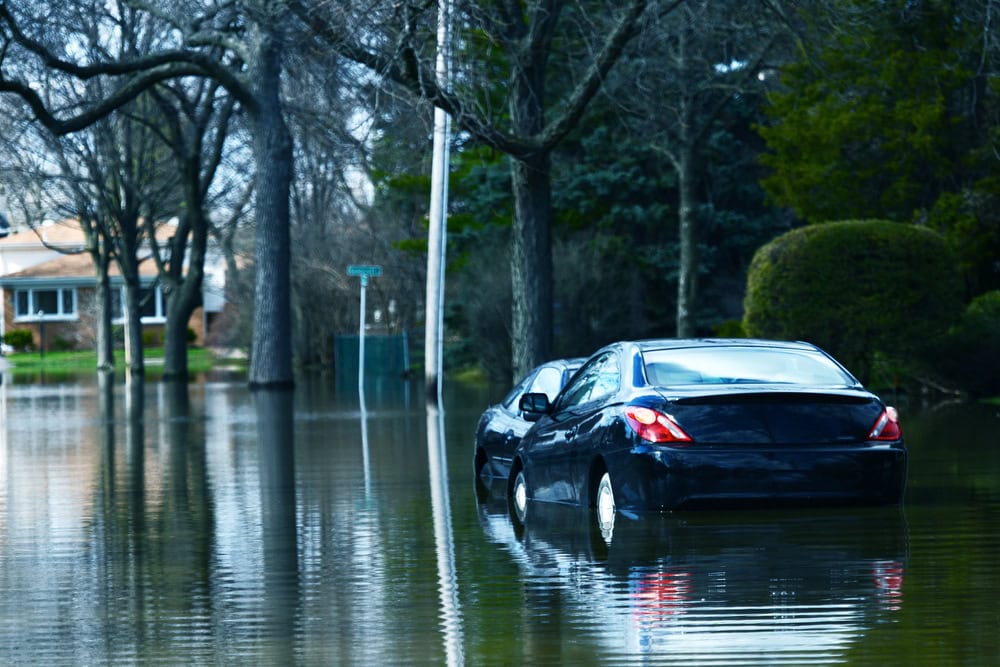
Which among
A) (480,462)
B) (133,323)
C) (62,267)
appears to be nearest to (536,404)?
(480,462)

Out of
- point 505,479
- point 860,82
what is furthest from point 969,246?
point 505,479

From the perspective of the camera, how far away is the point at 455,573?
1005 cm

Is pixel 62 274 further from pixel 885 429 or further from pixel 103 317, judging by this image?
pixel 885 429

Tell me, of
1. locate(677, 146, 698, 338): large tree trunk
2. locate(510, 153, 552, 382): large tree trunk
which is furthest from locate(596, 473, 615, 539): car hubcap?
locate(677, 146, 698, 338): large tree trunk

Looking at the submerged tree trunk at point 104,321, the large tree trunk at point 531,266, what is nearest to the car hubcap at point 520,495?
the large tree trunk at point 531,266

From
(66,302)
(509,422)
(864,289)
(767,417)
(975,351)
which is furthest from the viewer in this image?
(66,302)

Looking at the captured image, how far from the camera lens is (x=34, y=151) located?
5272cm

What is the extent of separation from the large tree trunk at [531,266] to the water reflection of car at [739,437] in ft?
46.0

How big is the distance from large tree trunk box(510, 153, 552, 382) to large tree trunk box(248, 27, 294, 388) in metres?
13.3

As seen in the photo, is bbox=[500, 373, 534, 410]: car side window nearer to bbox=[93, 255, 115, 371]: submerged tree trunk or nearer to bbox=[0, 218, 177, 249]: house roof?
bbox=[93, 255, 115, 371]: submerged tree trunk

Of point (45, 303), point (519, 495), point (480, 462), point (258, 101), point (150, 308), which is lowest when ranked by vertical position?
point (519, 495)

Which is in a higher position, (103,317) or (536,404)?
(103,317)

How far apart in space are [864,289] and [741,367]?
1537 centimetres

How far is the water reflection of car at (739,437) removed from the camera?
437 inches
